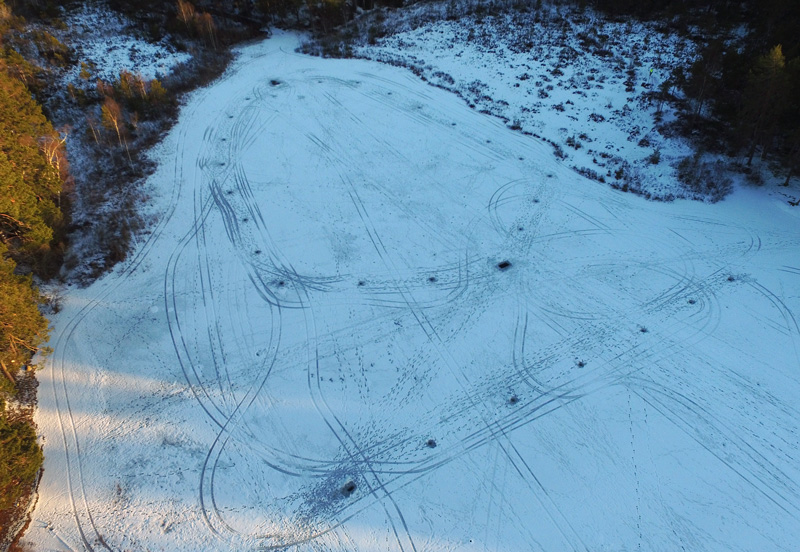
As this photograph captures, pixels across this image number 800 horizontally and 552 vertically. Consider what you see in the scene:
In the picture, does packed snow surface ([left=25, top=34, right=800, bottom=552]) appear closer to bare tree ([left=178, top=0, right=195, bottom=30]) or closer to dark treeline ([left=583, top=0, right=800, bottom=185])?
dark treeline ([left=583, top=0, right=800, bottom=185])

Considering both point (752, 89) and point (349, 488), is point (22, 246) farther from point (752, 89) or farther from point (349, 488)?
point (752, 89)

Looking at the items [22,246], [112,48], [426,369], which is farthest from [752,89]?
[112,48]

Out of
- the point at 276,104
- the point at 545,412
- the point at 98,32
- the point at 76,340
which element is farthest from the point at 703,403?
the point at 98,32

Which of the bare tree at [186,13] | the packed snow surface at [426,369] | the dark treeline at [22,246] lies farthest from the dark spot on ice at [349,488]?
the bare tree at [186,13]

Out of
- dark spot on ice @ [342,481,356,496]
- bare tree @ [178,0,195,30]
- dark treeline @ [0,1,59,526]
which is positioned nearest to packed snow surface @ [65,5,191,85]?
bare tree @ [178,0,195,30]

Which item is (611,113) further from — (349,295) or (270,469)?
(270,469)

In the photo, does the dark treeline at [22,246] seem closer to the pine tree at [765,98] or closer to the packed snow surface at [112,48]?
the packed snow surface at [112,48]
